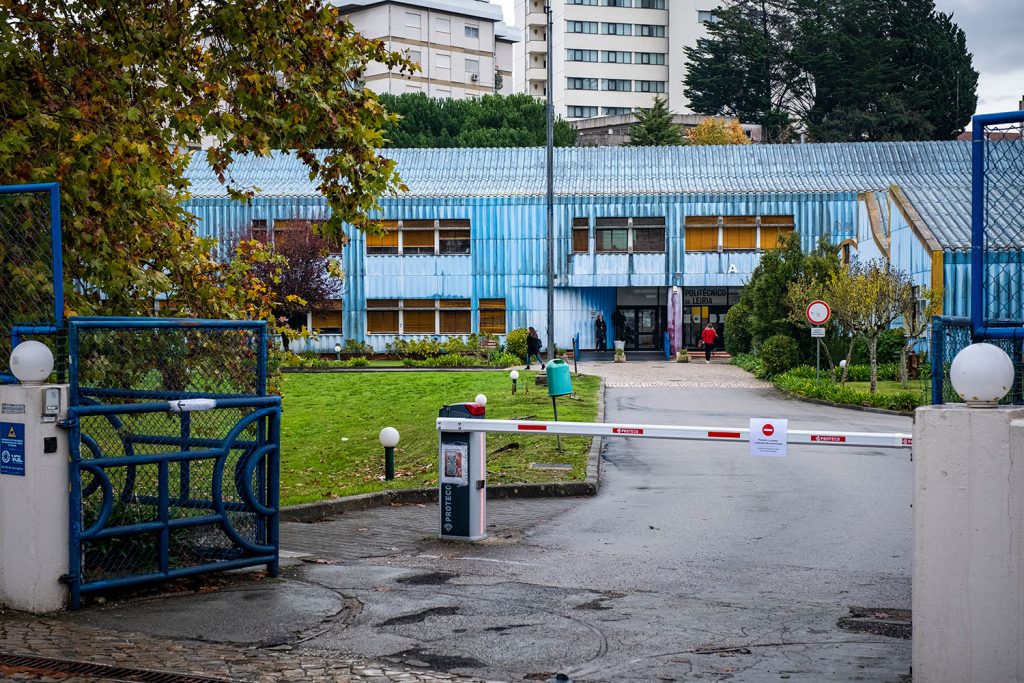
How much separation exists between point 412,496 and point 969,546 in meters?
8.88

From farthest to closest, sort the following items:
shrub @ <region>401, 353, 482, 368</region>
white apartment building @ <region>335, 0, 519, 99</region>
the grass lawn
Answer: white apartment building @ <region>335, 0, 519, 99</region> < shrub @ <region>401, 353, 482, 368</region> < the grass lawn

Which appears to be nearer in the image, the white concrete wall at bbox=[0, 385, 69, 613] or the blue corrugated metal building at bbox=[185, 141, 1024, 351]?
the white concrete wall at bbox=[0, 385, 69, 613]

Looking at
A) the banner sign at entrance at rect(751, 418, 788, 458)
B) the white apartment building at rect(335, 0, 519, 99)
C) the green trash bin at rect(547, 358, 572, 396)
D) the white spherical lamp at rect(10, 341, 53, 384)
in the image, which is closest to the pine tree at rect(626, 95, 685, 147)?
the white apartment building at rect(335, 0, 519, 99)

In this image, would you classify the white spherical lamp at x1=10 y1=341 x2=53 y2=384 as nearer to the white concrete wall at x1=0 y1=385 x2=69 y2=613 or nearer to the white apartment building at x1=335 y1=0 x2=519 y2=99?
the white concrete wall at x1=0 y1=385 x2=69 y2=613

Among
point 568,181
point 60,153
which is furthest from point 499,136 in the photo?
point 60,153

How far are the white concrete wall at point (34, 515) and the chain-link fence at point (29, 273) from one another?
525mm

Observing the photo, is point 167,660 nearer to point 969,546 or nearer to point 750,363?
point 969,546

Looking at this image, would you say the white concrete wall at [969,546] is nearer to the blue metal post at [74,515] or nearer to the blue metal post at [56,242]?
the blue metal post at [74,515]

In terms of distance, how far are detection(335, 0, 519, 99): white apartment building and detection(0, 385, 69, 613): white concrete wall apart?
8744 centimetres

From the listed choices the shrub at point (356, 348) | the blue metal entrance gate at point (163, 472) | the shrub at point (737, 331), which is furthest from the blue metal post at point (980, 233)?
the shrub at point (356, 348)

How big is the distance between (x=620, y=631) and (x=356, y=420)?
1759 cm

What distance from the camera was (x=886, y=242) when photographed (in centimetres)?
4372

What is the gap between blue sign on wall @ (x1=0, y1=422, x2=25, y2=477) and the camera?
8.22m

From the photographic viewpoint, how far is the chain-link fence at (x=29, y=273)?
27.9 feet
